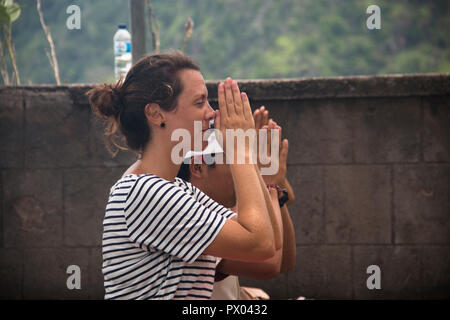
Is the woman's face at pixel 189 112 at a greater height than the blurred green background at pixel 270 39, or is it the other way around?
the blurred green background at pixel 270 39

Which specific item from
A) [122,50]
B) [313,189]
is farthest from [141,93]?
[122,50]

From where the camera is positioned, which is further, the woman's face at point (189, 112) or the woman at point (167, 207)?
the woman's face at point (189, 112)

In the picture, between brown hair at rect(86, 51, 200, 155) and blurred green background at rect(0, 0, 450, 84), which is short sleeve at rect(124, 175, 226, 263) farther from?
blurred green background at rect(0, 0, 450, 84)

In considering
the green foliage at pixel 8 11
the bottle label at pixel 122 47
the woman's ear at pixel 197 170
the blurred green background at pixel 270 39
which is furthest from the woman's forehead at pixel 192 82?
the blurred green background at pixel 270 39

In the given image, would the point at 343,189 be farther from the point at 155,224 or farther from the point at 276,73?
the point at 276,73

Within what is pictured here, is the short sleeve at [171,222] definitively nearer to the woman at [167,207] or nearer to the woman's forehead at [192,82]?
the woman at [167,207]

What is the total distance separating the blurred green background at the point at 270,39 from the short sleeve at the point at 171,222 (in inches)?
1431

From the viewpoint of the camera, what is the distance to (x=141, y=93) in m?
2.03

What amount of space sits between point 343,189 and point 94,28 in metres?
41.6

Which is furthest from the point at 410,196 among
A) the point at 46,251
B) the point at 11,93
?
the point at 11,93

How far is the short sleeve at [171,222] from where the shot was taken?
1.80 metres

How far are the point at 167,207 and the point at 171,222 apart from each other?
5cm

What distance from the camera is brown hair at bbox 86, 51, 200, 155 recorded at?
2.01 meters
